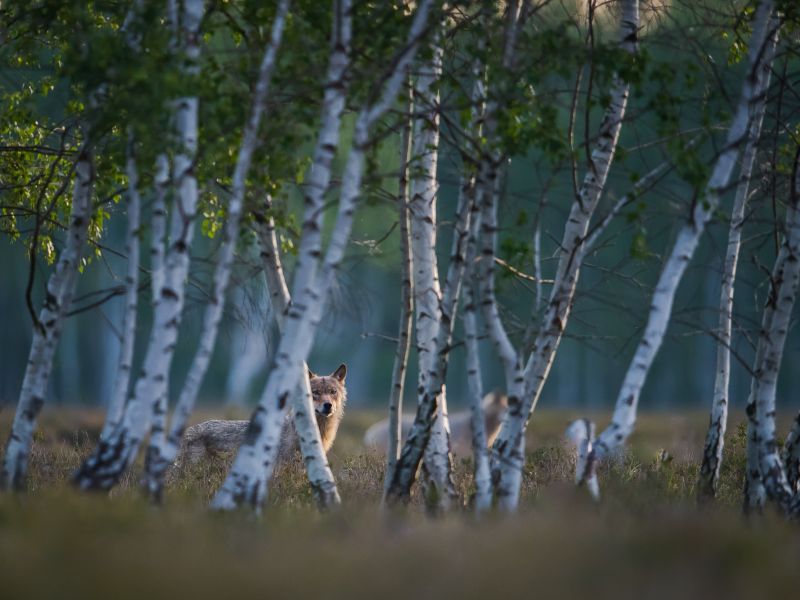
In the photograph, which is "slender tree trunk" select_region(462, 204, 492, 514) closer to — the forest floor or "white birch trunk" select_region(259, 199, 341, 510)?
the forest floor

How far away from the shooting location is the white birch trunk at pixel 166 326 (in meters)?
7.42

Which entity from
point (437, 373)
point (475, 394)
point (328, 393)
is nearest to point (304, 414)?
point (437, 373)

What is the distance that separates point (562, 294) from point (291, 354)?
9.11 feet

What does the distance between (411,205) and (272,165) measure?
2111mm

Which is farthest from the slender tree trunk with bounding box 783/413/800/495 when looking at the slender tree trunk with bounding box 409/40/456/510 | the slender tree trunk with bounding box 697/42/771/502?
the slender tree trunk with bounding box 409/40/456/510

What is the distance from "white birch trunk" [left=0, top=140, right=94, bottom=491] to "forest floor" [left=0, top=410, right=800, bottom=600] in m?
1.57

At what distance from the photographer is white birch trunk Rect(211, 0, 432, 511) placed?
742 centimetres

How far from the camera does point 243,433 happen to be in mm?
14930

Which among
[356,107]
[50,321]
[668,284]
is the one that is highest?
[356,107]

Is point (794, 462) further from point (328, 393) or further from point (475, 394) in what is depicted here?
point (328, 393)

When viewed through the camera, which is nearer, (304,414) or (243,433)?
(304,414)

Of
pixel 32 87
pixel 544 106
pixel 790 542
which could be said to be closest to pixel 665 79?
pixel 544 106

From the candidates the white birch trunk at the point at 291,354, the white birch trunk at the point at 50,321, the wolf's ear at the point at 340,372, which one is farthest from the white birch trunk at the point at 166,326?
the wolf's ear at the point at 340,372

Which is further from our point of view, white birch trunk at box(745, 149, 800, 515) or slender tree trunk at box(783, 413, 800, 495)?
slender tree trunk at box(783, 413, 800, 495)
